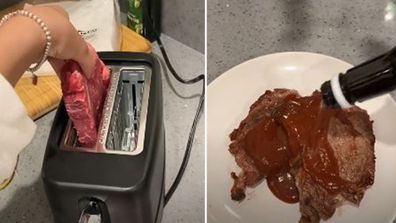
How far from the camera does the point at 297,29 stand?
76 cm

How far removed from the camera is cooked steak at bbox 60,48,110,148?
52cm

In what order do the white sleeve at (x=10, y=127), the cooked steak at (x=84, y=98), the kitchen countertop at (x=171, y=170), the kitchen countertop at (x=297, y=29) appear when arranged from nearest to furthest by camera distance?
the white sleeve at (x=10, y=127) → the cooked steak at (x=84, y=98) → the kitchen countertop at (x=171, y=170) → the kitchen countertop at (x=297, y=29)

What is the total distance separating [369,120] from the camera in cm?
61

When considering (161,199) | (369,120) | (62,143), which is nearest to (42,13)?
(62,143)

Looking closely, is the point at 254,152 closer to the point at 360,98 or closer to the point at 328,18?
the point at 360,98

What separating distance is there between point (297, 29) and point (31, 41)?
43cm

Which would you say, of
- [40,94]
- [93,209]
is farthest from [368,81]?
[40,94]

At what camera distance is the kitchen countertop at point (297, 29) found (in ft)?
2.40

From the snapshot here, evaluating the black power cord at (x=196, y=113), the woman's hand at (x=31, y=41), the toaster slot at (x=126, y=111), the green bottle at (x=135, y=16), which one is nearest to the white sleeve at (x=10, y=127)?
the woman's hand at (x=31, y=41)

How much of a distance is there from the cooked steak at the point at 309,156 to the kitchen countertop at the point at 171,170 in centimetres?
9

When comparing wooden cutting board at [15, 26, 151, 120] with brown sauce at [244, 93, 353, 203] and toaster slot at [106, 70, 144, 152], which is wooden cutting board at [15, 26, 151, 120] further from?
brown sauce at [244, 93, 353, 203]

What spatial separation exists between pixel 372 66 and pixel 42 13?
0.93 feet

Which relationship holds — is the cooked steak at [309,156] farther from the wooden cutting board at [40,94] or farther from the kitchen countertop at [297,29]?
the wooden cutting board at [40,94]

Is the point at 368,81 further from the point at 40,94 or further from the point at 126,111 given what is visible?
the point at 40,94
